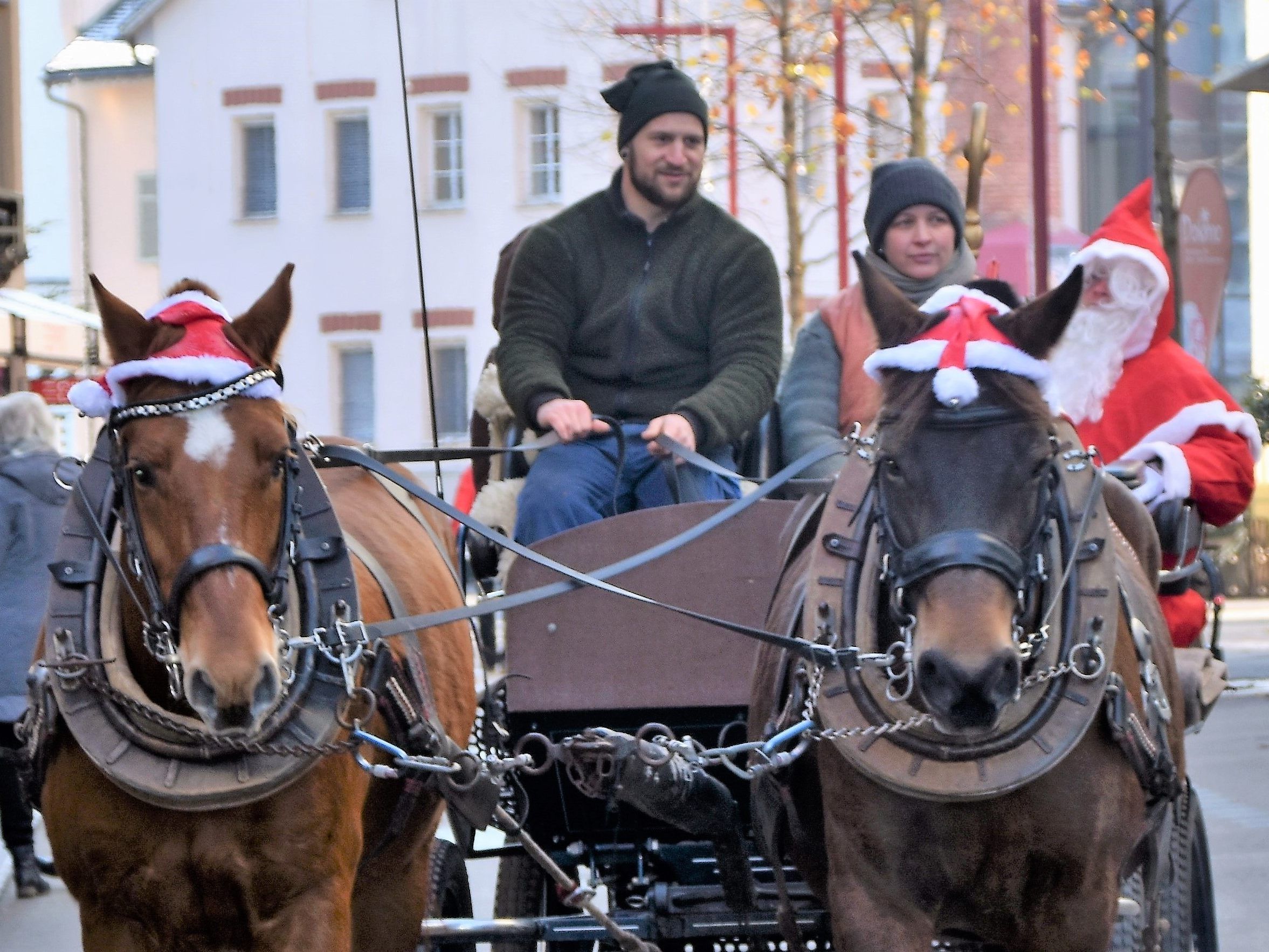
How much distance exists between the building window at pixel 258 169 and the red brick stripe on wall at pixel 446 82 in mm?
2646

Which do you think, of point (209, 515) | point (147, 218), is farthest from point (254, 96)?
point (209, 515)

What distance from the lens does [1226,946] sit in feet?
22.5

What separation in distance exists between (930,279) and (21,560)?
4488mm

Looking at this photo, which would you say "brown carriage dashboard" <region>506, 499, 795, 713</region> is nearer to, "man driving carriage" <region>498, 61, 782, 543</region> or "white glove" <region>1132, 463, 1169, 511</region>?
"man driving carriage" <region>498, 61, 782, 543</region>

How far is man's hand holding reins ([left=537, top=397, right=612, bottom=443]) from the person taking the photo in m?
5.07

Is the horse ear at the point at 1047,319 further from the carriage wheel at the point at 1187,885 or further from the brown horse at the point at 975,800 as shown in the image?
the carriage wheel at the point at 1187,885

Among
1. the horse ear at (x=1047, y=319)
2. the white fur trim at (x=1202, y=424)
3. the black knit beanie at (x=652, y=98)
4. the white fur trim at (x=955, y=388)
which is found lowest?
the white fur trim at (x=1202, y=424)

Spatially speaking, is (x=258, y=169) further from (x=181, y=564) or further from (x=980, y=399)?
(x=980, y=399)

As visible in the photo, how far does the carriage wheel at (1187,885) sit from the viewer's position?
4.97 m

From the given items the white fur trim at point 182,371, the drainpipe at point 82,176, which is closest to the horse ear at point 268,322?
the white fur trim at point 182,371

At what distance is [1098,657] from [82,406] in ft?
6.71

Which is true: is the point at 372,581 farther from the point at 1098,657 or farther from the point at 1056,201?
the point at 1056,201

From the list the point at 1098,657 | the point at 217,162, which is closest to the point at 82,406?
the point at 1098,657

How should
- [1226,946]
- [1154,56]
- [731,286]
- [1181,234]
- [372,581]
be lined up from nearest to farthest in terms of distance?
1. [372,581]
2. [731,286]
3. [1226,946]
4. [1181,234]
5. [1154,56]
